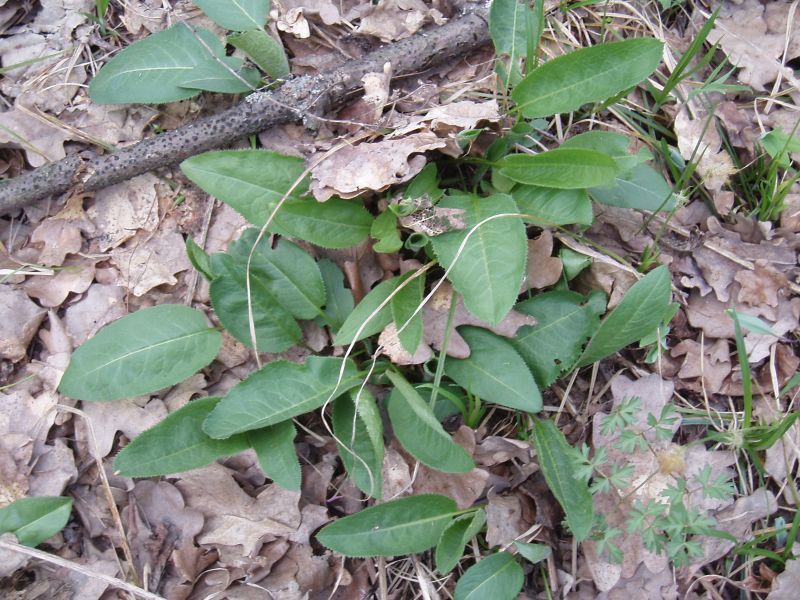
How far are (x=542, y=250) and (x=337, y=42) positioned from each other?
923mm

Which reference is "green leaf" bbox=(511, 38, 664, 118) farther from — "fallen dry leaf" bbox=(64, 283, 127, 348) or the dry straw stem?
"fallen dry leaf" bbox=(64, 283, 127, 348)

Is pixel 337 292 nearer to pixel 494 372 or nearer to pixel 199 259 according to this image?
pixel 199 259

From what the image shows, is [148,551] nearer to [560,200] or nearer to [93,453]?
[93,453]

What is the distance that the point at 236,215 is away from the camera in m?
1.94

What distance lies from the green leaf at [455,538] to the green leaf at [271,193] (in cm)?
81

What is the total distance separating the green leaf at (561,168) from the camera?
1.64m

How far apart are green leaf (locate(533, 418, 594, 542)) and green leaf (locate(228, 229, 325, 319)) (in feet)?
2.41

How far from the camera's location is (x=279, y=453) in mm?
1734

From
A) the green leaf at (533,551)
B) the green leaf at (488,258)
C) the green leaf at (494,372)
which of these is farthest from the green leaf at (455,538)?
the green leaf at (488,258)

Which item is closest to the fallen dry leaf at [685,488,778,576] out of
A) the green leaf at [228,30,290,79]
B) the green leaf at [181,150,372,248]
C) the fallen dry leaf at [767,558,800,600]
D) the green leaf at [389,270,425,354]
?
the fallen dry leaf at [767,558,800,600]

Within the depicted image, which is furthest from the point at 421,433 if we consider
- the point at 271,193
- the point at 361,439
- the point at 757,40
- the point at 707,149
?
the point at 757,40

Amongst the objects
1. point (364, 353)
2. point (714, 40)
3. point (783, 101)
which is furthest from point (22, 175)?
point (783, 101)

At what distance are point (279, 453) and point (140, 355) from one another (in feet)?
1.58

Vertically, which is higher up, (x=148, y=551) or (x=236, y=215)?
(x=236, y=215)
